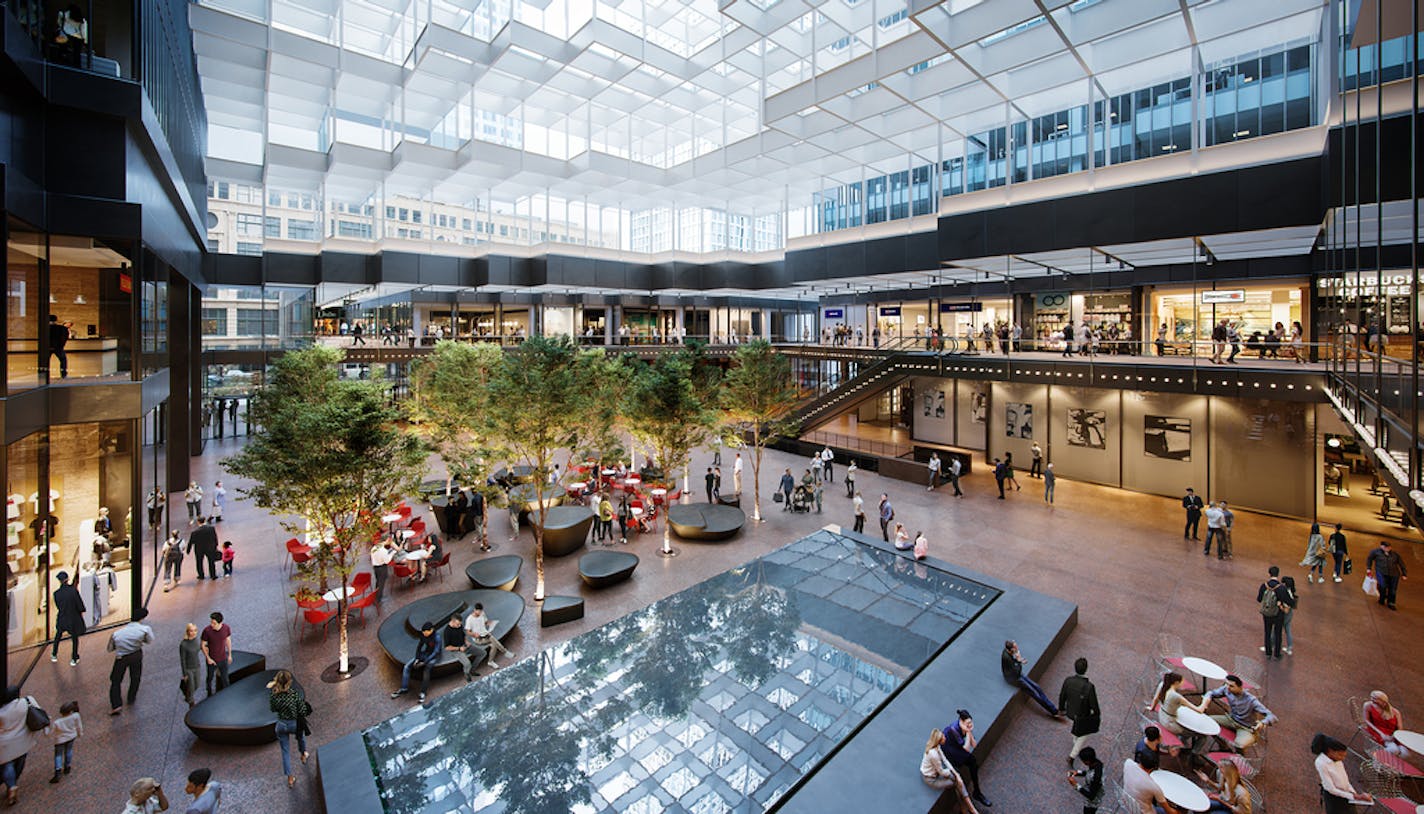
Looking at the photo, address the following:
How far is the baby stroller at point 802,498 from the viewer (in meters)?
21.1

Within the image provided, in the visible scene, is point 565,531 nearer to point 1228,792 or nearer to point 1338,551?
point 1228,792

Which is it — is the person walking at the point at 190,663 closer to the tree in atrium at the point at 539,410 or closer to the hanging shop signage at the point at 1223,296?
the tree in atrium at the point at 539,410

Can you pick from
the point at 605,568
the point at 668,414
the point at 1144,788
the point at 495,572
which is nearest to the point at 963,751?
the point at 1144,788

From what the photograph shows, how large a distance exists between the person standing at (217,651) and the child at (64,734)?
65.7 inches

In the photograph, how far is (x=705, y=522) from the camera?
59.4 feet

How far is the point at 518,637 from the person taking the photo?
12.3 meters

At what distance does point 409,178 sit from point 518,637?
29364mm

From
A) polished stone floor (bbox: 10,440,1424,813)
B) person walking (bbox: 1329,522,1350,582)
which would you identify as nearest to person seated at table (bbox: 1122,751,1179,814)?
polished stone floor (bbox: 10,440,1424,813)

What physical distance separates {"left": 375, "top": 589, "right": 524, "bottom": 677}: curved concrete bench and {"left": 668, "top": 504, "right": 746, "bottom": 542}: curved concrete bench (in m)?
6.01

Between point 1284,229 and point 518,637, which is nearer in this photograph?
point 518,637

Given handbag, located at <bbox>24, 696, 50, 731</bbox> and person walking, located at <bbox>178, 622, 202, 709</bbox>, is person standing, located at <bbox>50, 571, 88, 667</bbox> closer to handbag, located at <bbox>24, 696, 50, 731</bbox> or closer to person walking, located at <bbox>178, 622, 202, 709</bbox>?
person walking, located at <bbox>178, 622, 202, 709</bbox>

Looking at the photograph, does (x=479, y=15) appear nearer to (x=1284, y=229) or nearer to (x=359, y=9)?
(x=359, y=9)

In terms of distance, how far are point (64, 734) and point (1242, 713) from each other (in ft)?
53.1

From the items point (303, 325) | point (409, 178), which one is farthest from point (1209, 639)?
point (303, 325)
